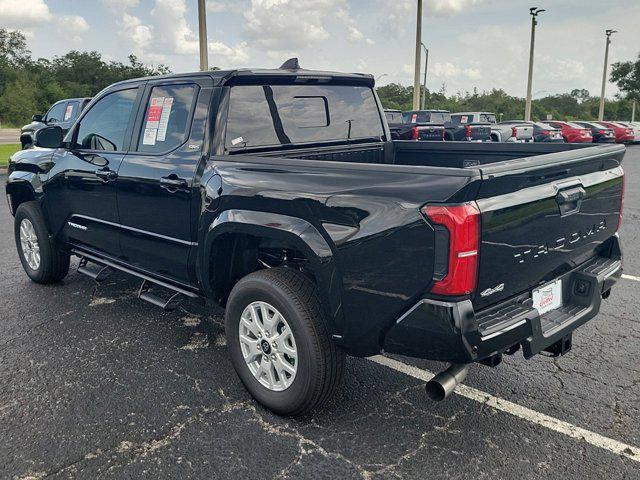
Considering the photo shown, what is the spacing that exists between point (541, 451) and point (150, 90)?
3.33 m

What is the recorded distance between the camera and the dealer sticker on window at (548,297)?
281cm

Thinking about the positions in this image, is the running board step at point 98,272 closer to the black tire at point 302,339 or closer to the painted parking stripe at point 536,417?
the black tire at point 302,339

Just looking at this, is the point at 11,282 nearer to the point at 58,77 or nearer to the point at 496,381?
the point at 496,381

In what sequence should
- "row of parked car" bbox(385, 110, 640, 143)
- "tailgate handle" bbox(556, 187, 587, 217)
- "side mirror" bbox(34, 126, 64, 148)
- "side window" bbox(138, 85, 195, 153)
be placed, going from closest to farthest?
"tailgate handle" bbox(556, 187, 587, 217) < "side window" bbox(138, 85, 195, 153) < "side mirror" bbox(34, 126, 64, 148) < "row of parked car" bbox(385, 110, 640, 143)

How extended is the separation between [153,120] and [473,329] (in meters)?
2.67

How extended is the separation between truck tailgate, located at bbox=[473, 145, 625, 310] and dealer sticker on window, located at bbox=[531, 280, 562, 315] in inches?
1.9

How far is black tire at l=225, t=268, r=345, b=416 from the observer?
2.85 metres

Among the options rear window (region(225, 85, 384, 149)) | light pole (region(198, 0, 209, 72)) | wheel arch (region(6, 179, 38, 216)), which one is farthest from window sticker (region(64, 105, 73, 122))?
rear window (region(225, 85, 384, 149))

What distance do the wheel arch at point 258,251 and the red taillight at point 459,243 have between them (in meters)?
0.57

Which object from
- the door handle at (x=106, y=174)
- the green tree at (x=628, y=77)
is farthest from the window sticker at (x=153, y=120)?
the green tree at (x=628, y=77)

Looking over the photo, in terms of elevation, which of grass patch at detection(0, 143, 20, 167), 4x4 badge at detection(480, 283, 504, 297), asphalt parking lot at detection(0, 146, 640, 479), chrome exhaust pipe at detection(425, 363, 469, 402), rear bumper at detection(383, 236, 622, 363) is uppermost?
4x4 badge at detection(480, 283, 504, 297)

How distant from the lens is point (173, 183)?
11.7 ft

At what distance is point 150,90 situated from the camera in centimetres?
400

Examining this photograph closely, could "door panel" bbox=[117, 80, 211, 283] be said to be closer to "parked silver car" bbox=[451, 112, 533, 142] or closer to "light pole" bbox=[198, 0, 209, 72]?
"light pole" bbox=[198, 0, 209, 72]
